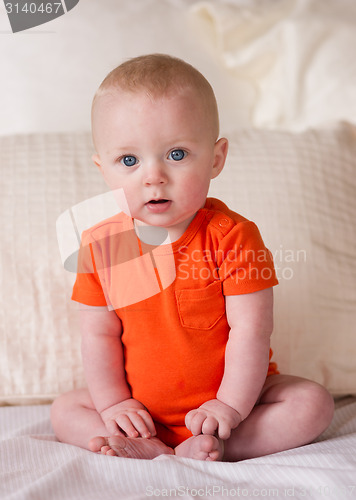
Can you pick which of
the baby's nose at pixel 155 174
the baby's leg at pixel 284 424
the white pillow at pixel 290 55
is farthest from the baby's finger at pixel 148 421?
the white pillow at pixel 290 55

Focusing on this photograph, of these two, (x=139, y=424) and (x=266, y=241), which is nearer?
(x=139, y=424)

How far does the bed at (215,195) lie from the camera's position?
73 cm

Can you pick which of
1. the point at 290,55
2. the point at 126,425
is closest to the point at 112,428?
the point at 126,425

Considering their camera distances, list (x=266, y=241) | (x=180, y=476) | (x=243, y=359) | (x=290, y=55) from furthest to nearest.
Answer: (x=290, y=55)
(x=266, y=241)
(x=243, y=359)
(x=180, y=476)

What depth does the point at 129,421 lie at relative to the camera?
2.76ft

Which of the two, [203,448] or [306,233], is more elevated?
[306,233]

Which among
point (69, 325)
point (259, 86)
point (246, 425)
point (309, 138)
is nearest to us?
point (246, 425)

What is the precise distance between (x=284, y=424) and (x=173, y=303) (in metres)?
0.22

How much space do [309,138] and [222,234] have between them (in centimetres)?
42

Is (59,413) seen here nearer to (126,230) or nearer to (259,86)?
(126,230)

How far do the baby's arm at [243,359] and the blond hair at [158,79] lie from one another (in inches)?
10.0

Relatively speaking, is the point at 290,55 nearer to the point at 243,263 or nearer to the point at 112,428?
the point at 243,263

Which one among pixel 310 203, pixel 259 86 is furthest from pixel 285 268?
pixel 259 86

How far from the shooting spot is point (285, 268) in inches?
41.8
